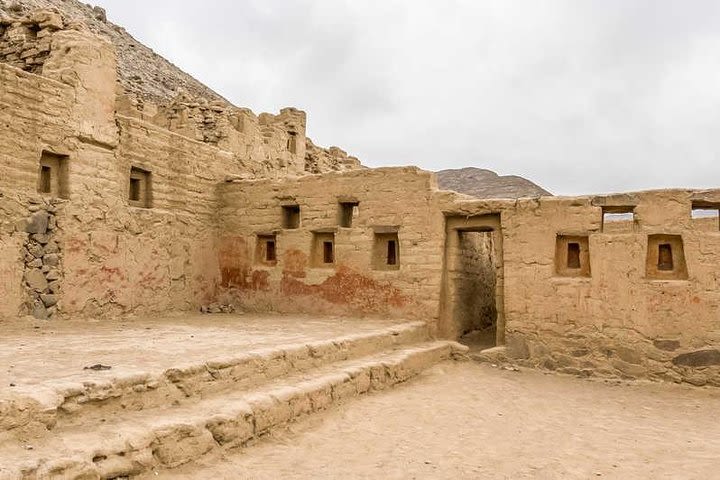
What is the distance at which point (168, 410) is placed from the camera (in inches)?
183

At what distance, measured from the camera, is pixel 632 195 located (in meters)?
7.98

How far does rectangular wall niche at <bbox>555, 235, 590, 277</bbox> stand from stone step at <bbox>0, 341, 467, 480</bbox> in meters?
3.59

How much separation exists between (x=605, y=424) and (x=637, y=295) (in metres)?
2.51

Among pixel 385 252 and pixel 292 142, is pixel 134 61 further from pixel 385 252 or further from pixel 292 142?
pixel 385 252

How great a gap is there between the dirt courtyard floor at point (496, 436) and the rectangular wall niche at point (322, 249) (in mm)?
3430

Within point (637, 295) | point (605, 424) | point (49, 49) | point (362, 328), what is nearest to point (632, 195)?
point (637, 295)

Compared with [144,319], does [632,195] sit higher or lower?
higher

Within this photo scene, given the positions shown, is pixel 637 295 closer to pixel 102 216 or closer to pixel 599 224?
pixel 599 224

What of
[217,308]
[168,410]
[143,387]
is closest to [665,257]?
[168,410]

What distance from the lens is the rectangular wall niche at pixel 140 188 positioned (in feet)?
32.2

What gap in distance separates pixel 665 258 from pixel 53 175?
875 centimetres

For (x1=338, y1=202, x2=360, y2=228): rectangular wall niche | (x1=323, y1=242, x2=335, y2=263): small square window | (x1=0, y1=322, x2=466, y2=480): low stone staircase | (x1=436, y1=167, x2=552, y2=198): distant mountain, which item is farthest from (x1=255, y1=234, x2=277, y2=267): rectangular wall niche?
(x1=436, y1=167, x2=552, y2=198): distant mountain

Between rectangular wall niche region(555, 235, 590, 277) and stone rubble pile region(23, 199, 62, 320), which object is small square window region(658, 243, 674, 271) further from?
stone rubble pile region(23, 199, 62, 320)

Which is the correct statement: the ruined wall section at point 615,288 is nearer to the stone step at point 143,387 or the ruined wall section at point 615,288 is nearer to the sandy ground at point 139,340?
the sandy ground at point 139,340
